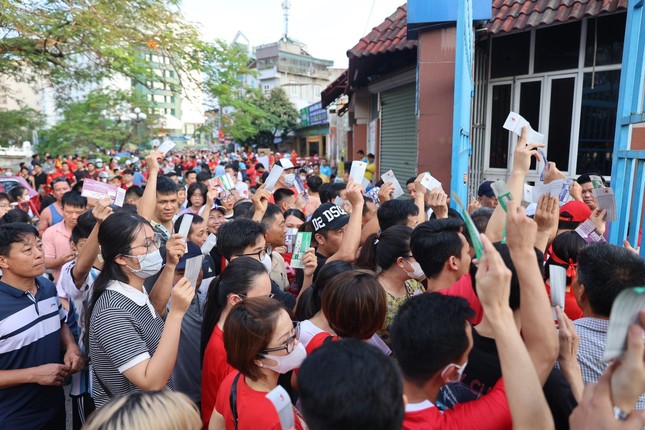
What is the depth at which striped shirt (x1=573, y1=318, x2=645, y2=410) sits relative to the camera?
5.76 ft

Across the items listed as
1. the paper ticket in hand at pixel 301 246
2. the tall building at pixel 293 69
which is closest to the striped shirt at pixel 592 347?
the paper ticket in hand at pixel 301 246

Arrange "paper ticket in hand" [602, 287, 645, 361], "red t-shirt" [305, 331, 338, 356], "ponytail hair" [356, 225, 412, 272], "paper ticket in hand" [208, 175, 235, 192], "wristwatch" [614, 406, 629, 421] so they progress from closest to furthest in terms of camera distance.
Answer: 1. "paper ticket in hand" [602, 287, 645, 361]
2. "wristwatch" [614, 406, 629, 421]
3. "red t-shirt" [305, 331, 338, 356]
4. "ponytail hair" [356, 225, 412, 272]
5. "paper ticket in hand" [208, 175, 235, 192]

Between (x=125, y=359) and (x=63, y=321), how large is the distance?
3.41 feet

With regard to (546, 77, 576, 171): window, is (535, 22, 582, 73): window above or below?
above

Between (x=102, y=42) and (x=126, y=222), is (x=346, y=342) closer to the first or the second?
(x=126, y=222)

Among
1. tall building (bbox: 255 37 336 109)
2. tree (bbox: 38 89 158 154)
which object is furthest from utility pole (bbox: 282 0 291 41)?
tree (bbox: 38 89 158 154)

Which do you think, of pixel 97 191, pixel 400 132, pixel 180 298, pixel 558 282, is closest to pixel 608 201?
pixel 558 282

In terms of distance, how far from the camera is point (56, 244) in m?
4.37

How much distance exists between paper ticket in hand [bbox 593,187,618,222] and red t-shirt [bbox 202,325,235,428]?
249 centimetres

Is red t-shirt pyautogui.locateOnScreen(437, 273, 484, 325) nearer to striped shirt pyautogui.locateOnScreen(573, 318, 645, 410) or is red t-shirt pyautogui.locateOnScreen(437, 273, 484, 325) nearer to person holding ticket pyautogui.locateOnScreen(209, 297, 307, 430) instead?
striped shirt pyautogui.locateOnScreen(573, 318, 645, 410)

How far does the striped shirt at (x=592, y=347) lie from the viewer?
176cm

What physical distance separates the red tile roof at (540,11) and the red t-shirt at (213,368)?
5.89m

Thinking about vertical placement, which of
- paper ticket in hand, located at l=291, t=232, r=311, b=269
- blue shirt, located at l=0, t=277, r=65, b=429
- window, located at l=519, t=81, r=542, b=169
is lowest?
blue shirt, located at l=0, t=277, r=65, b=429

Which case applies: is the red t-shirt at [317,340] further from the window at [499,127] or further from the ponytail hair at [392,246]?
the window at [499,127]
